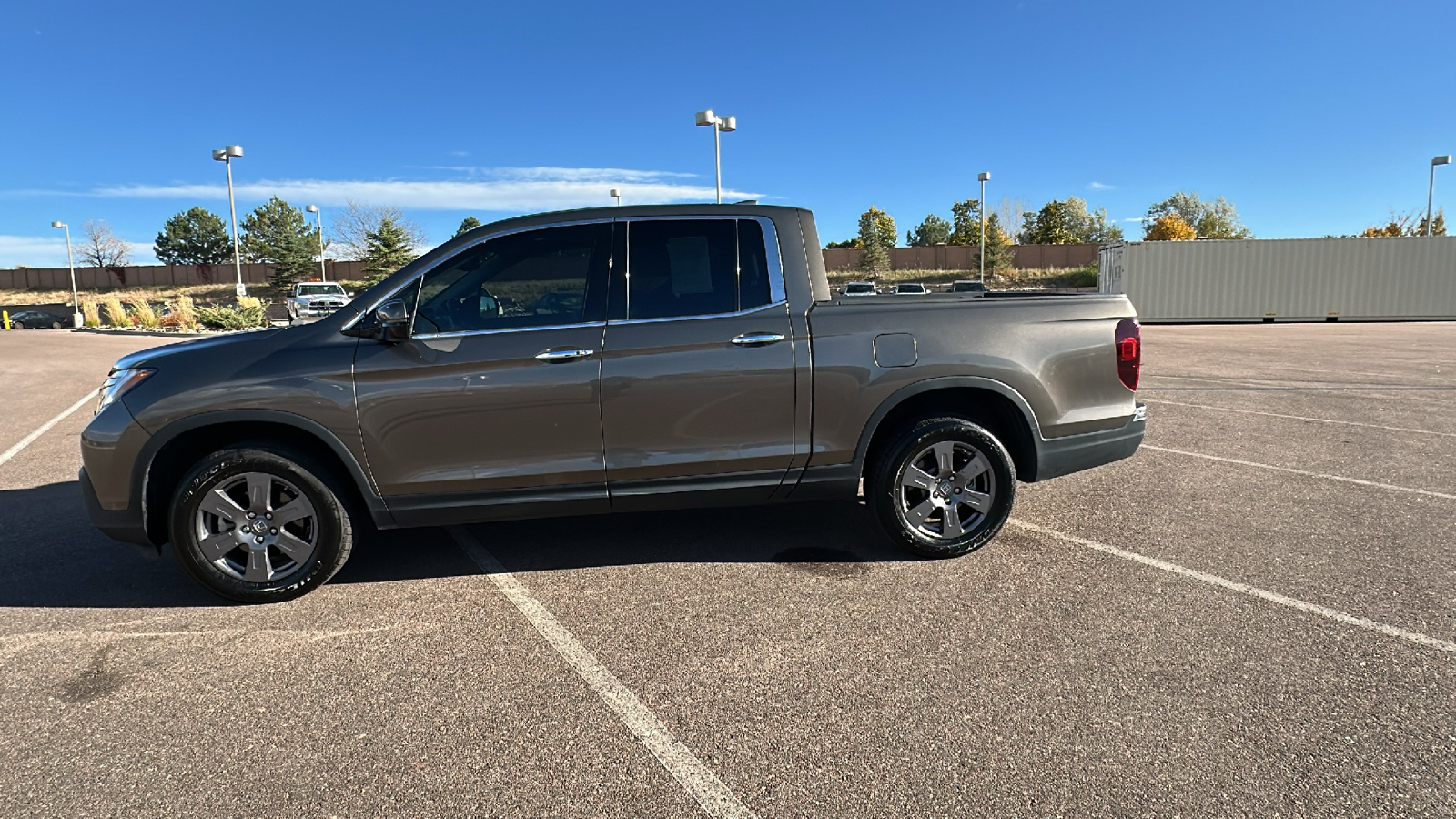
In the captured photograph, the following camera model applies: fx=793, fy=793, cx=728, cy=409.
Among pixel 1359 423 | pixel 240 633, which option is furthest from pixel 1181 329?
pixel 240 633

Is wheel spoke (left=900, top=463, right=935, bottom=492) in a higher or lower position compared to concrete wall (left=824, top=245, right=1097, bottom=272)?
lower

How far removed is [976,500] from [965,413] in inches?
18.9

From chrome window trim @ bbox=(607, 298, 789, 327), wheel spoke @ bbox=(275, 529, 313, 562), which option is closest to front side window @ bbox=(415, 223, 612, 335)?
chrome window trim @ bbox=(607, 298, 789, 327)

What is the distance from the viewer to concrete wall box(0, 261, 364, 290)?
227 ft

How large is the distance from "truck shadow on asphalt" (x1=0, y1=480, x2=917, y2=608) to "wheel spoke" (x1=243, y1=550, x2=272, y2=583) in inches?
10.1

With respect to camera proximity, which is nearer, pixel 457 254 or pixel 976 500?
pixel 457 254

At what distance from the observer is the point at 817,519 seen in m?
5.01

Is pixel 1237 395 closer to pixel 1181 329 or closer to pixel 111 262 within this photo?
pixel 1181 329

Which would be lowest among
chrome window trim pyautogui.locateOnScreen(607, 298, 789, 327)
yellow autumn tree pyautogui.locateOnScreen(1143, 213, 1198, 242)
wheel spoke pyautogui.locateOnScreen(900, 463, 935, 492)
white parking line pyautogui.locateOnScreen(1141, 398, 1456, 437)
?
white parking line pyautogui.locateOnScreen(1141, 398, 1456, 437)

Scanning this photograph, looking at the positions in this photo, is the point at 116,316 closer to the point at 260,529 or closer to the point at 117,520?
the point at 117,520

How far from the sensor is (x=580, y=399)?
377cm

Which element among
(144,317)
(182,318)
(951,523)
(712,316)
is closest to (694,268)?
(712,316)

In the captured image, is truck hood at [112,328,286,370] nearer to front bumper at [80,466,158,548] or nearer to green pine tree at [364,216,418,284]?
front bumper at [80,466,158,548]

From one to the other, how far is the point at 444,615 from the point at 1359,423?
347 inches
